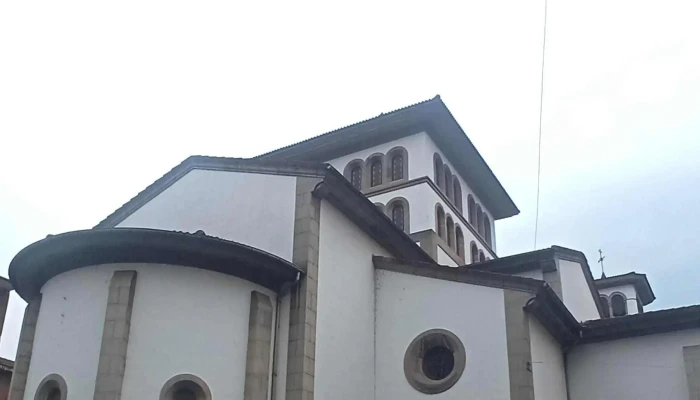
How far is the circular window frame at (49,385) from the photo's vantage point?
11055 mm

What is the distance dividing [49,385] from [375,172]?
12848 mm

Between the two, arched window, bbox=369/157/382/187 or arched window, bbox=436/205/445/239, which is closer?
arched window, bbox=436/205/445/239

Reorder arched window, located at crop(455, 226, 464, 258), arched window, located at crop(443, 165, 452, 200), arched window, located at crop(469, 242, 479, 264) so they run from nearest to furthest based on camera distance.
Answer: arched window, located at crop(455, 226, 464, 258) < arched window, located at crop(443, 165, 452, 200) < arched window, located at crop(469, 242, 479, 264)

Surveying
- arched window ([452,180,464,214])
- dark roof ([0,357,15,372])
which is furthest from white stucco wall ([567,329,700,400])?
dark roof ([0,357,15,372])

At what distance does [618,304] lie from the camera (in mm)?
28594

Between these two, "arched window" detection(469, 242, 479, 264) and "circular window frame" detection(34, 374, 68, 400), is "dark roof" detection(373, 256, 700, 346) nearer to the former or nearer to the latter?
"circular window frame" detection(34, 374, 68, 400)

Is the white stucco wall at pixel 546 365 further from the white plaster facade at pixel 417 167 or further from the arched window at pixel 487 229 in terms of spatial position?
the arched window at pixel 487 229

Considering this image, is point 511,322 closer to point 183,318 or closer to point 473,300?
point 473,300

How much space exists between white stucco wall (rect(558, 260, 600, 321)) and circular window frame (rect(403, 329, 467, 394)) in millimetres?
4939

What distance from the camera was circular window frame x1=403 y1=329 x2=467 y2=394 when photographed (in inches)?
516

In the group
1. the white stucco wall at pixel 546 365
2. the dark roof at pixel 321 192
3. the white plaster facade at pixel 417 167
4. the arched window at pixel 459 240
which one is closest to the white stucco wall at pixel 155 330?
the dark roof at pixel 321 192

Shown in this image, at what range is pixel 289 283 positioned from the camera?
12.3 m

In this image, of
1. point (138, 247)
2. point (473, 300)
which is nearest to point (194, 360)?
point (138, 247)

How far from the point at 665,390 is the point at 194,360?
9.53 m
